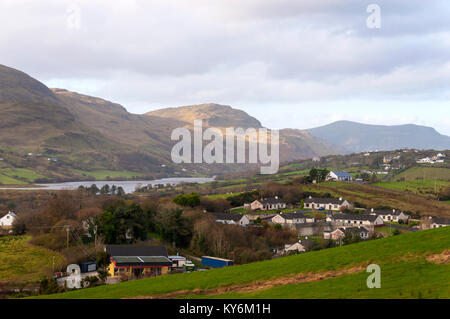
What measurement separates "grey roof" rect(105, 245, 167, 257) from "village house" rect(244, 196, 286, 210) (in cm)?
4280

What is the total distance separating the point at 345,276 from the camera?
21.4m

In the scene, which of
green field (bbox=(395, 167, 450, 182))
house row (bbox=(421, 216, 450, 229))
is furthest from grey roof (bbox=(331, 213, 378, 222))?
green field (bbox=(395, 167, 450, 182))

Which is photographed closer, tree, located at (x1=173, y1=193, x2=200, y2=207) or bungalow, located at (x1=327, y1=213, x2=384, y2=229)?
bungalow, located at (x1=327, y1=213, x2=384, y2=229)

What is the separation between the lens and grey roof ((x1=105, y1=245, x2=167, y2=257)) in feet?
150

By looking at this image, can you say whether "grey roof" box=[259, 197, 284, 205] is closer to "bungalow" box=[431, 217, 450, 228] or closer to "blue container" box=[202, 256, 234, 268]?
"bungalow" box=[431, 217, 450, 228]

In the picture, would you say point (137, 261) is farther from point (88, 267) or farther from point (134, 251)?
point (88, 267)

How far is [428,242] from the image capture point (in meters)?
24.0

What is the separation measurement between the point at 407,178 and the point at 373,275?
103 m

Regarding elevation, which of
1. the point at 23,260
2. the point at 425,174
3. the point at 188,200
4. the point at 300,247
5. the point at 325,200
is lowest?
the point at 300,247

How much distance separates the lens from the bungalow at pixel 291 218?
77062 mm

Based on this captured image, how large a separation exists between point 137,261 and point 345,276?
2639 cm

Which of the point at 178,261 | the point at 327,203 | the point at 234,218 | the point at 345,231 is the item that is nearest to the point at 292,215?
the point at 234,218

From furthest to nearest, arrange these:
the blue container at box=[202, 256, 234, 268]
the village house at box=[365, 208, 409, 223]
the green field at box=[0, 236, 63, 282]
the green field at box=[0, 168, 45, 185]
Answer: the green field at box=[0, 168, 45, 185] → the village house at box=[365, 208, 409, 223] → the blue container at box=[202, 256, 234, 268] → the green field at box=[0, 236, 63, 282]
